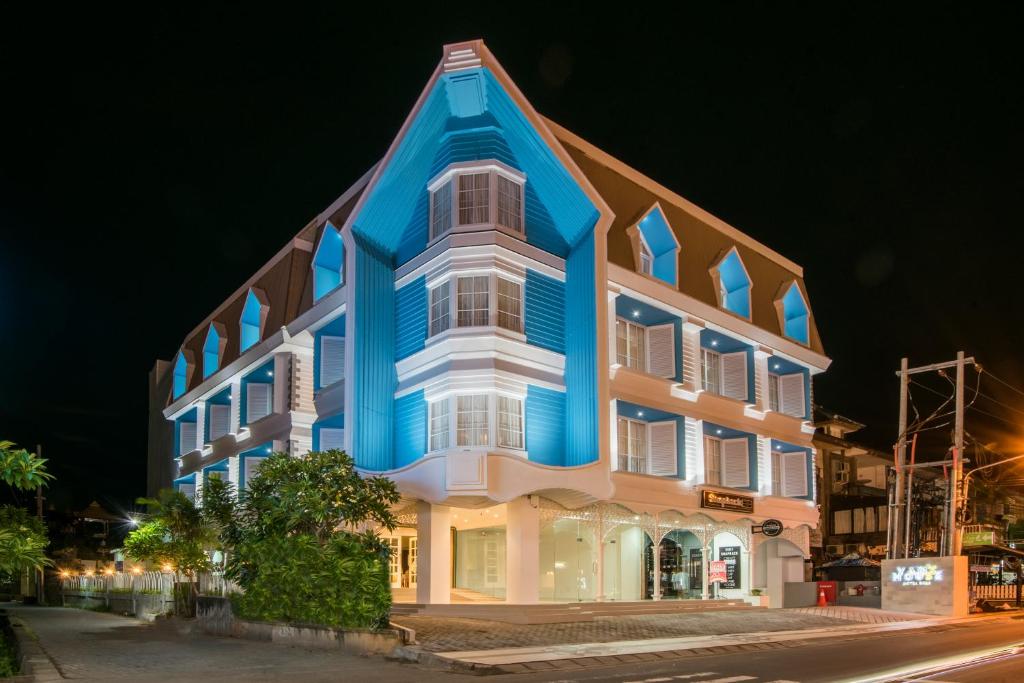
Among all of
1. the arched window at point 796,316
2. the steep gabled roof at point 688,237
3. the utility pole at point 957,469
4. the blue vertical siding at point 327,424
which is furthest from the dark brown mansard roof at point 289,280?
the utility pole at point 957,469

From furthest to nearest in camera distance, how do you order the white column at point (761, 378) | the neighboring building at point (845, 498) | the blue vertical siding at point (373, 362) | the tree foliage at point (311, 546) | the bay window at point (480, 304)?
the neighboring building at point (845, 498), the white column at point (761, 378), the blue vertical siding at point (373, 362), the bay window at point (480, 304), the tree foliage at point (311, 546)

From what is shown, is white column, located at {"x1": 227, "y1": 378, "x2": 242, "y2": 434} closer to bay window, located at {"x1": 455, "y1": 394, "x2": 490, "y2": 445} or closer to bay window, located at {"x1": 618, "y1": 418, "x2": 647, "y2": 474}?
bay window, located at {"x1": 455, "y1": 394, "x2": 490, "y2": 445}

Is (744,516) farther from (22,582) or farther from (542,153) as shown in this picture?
(22,582)

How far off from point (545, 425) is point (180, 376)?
27308 millimetres

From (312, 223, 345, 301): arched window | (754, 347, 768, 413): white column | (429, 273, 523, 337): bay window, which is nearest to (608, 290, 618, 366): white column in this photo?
(429, 273, 523, 337): bay window

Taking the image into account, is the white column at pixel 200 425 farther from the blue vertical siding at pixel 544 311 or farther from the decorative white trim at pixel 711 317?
the decorative white trim at pixel 711 317

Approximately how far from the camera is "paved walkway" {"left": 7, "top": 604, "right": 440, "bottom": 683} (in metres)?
15.8

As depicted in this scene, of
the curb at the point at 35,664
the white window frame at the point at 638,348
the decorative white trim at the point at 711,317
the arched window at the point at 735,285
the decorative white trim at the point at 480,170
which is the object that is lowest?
the curb at the point at 35,664

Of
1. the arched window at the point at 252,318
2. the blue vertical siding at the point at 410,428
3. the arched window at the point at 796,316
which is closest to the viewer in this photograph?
the blue vertical siding at the point at 410,428

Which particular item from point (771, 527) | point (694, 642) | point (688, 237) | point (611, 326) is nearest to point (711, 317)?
point (688, 237)

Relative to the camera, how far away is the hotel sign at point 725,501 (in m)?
33.4

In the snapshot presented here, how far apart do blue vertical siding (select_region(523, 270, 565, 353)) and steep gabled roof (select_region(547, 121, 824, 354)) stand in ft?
8.01

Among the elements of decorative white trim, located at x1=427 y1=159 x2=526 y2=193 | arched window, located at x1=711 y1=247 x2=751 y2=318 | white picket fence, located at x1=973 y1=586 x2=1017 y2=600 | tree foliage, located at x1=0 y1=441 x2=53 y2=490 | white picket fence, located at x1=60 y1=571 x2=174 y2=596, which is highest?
decorative white trim, located at x1=427 y1=159 x2=526 y2=193

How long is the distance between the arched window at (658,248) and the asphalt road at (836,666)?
560 inches
